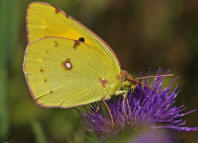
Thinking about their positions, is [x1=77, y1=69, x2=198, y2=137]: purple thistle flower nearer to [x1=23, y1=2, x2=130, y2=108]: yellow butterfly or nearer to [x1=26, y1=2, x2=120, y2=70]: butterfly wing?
[x1=23, y1=2, x2=130, y2=108]: yellow butterfly

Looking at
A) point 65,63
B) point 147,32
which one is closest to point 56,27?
point 65,63

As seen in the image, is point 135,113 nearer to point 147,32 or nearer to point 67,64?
point 67,64

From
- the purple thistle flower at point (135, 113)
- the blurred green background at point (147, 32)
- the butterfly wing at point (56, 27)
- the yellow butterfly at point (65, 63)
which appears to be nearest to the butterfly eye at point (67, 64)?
the yellow butterfly at point (65, 63)

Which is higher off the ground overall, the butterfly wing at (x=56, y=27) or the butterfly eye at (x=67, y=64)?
the butterfly wing at (x=56, y=27)

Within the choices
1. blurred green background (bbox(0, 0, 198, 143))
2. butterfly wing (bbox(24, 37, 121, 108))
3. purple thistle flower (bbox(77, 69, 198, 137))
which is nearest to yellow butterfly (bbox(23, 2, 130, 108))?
butterfly wing (bbox(24, 37, 121, 108))

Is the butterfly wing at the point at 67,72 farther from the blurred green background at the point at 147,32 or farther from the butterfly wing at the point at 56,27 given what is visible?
the blurred green background at the point at 147,32

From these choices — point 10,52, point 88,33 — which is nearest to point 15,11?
point 10,52
